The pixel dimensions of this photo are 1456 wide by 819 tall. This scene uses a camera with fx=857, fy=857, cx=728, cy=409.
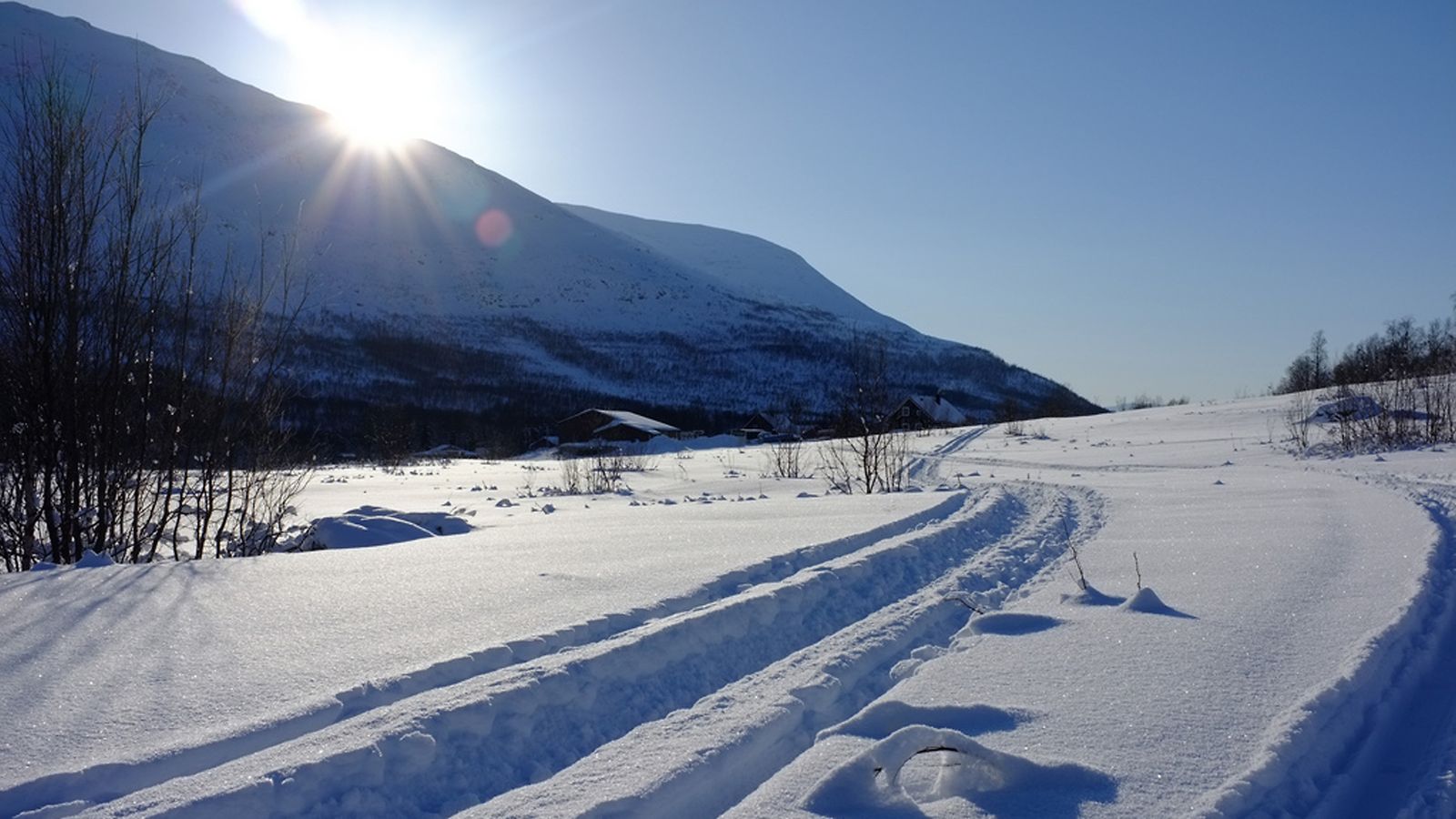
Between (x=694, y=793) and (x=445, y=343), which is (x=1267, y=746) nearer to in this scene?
(x=694, y=793)

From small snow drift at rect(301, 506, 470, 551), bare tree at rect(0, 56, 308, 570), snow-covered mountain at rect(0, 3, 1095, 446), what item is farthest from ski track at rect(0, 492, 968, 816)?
snow-covered mountain at rect(0, 3, 1095, 446)

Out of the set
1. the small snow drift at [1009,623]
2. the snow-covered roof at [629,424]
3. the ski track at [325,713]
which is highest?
the snow-covered roof at [629,424]

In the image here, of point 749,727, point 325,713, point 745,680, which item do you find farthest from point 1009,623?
point 325,713

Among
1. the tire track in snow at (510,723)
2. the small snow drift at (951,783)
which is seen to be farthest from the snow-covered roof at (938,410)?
the small snow drift at (951,783)

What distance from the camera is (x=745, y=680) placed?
409cm

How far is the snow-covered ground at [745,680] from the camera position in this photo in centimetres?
284

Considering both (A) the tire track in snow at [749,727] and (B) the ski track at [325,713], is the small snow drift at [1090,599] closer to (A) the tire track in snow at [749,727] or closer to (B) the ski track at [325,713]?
(A) the tire track in snow at [749,727]

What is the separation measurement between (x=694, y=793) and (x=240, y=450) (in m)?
8.04

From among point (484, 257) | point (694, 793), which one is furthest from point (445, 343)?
point (694, 793)

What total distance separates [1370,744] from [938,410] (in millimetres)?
62206

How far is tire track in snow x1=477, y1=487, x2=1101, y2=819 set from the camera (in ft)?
9.36

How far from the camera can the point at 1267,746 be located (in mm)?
3051

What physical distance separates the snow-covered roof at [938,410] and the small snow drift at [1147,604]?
A: 54855mm

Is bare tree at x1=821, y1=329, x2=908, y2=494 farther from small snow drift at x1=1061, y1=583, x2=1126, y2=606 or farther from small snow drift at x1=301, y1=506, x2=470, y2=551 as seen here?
small snow drift at x1=1061, y1=583, x2=1126, y2=606
